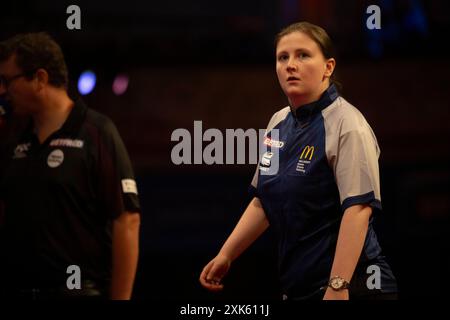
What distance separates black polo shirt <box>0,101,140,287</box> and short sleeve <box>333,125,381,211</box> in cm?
102

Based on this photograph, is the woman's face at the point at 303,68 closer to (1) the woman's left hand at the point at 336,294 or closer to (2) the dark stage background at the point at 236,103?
(1) the woman's left hand at the point at 336,294

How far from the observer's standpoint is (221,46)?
5004 mm

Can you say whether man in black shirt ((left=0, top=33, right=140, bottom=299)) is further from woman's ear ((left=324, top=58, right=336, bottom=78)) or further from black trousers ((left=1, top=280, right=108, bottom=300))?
woman's ear ((left=324, top=58, right=336, bottom=78))

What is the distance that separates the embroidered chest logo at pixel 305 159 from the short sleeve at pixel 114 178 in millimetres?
849

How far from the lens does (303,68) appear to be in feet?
9.11

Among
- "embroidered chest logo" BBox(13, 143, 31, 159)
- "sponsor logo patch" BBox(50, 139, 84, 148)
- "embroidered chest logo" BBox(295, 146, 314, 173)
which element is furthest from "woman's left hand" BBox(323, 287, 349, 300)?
"embroidered chest logo" BBox(13, 143, 31, 159)

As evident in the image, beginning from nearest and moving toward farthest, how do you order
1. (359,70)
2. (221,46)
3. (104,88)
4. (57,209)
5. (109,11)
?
(57,209)
(109,11)
(104,88)
(359,70)
(221,46)

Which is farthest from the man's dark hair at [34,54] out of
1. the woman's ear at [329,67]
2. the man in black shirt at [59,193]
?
the woman's ear at [329,67]

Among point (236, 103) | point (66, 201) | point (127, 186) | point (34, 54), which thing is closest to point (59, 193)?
point (66, 201)

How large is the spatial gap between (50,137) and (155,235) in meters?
1.31

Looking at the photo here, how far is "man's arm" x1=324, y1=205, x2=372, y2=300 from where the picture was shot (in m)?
2.52

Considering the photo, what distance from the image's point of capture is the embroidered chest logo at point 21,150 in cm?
321
